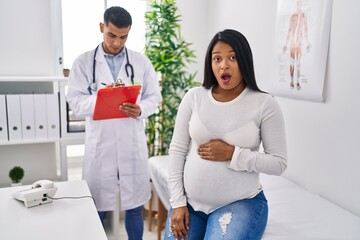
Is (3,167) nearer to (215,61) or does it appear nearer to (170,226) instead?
(170,226)

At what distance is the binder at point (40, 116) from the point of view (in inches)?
95.6

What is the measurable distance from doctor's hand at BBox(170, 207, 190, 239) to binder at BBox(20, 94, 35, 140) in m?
1.51

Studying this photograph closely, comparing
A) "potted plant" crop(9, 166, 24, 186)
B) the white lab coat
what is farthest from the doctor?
"potted plant" crop(9, 166, 24, 186)

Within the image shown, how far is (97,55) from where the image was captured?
6.39ft

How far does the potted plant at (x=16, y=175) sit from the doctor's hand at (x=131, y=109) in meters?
1.11

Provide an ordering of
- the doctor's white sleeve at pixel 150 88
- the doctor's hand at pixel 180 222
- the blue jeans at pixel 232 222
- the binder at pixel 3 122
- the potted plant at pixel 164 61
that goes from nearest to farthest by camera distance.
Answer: the blue jeans at pixel 232 222
the doctor's hand at pixel 180 222
the doctor's white sleeve at pixel 150 88
the binder at pixel 3 122
the potted plant at pixel 164 61

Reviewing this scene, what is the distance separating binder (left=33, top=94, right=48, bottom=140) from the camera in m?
2.43

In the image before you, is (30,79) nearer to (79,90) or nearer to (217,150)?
(79,90)

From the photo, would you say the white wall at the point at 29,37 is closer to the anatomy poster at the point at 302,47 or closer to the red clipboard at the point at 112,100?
the red clipboard at the point at 112,100

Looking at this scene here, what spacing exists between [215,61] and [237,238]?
662 millimetres

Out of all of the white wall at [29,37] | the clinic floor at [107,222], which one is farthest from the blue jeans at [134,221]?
the white wall at [29,37]

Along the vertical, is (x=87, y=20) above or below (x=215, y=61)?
above

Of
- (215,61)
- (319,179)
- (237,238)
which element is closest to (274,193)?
(319,179)

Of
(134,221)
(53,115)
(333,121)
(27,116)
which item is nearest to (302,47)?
(333,121)
